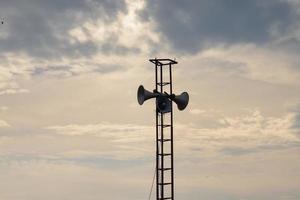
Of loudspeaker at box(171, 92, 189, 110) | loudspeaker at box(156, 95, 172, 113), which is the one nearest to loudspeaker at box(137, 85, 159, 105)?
loudspeaker at box(156, 95, 172, 113)

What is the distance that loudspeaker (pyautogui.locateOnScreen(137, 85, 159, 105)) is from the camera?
44844 millimetres

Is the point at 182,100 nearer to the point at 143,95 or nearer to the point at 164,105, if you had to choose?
the point at 164,105

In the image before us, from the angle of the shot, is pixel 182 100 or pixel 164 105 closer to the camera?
pixel 164 105

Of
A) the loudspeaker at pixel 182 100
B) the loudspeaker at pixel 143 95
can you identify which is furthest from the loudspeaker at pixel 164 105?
the loudspeaker at pixel 182 100

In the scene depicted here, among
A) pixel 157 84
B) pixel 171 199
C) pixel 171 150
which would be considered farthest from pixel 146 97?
pixel 171 199

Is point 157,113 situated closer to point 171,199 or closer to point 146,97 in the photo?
point 146,97

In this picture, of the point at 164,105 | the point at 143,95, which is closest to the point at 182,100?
the point at 164,105

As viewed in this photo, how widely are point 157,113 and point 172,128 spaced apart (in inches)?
65.5

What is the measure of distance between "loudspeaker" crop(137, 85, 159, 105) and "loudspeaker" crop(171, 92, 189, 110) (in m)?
2.26

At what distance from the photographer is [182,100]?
155 ft

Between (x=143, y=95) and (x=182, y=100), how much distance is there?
386 centimetres

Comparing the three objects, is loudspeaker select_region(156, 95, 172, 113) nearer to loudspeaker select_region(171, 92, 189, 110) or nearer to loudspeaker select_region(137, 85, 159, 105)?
loudspeaker select_region(137, 85, 159, 105)

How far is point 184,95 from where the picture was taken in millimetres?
47281

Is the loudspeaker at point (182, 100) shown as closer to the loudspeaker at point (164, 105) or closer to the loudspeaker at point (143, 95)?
the loudspeaker at point (164, 105)
